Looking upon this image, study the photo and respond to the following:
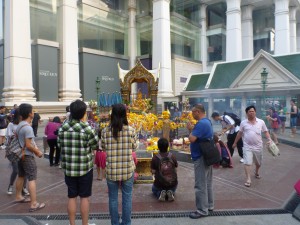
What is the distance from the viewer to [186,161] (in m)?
8.69

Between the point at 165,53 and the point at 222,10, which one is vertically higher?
the point at 222,10

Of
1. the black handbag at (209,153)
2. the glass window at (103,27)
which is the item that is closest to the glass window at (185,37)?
the glass window at (103,27)

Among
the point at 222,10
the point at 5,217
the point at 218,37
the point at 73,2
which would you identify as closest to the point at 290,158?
the point at 5,217

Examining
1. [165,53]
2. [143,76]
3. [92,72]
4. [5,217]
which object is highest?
[165,53]

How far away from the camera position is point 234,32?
89.3 feet

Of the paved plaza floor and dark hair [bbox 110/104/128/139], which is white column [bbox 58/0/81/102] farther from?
dark hair [bbox 110/104/128/139]

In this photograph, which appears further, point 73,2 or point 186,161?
point 73,2

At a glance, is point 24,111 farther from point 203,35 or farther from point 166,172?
point 203,35

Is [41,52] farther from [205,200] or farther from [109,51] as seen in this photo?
[205,200]

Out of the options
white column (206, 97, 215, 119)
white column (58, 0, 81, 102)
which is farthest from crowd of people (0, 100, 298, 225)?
Result: white column (206, 97, 215, 119)

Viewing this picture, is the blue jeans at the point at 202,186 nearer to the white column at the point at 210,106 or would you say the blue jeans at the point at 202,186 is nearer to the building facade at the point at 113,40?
the building facade at the point at 113,40

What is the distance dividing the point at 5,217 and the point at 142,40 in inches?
1009

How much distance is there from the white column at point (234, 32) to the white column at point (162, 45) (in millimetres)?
7733

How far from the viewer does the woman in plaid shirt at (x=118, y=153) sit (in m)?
3.47
